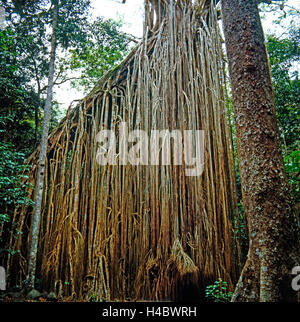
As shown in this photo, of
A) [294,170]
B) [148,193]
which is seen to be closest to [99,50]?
[148,193]

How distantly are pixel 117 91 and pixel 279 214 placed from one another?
3909 mm

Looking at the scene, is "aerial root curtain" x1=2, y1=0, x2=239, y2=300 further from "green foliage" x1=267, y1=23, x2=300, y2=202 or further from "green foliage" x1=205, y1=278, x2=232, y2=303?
"green foliage" x1=267, y1=23, x2=300, y2=202

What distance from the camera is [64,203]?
14.4 feet

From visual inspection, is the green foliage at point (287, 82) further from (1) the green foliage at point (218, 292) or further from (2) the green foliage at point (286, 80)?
(1) the green foliage at point (218, 292)

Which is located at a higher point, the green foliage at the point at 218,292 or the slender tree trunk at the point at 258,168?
the slender tree trunk at the point at 258,168

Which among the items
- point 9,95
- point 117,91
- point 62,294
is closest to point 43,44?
point 9,95

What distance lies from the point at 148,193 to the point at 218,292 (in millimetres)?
1605

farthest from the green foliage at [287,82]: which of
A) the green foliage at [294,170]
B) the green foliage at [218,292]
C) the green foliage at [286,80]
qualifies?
the green foliage at [218,292]

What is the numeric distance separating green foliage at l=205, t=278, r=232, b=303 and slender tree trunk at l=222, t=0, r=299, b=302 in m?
1.34

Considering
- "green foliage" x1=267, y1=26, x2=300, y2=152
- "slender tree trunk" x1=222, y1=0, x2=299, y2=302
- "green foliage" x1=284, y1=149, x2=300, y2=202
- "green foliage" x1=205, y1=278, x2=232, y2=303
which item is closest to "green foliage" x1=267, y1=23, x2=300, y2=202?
"green foliage" x1=267, y1=26, x2=300, y2=152

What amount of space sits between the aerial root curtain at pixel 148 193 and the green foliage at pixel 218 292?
14 centimetres

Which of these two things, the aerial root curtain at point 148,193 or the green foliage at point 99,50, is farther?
the green foliage at point 99,50

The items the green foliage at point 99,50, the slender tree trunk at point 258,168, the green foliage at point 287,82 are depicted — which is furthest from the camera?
the green foliage at point 99,50

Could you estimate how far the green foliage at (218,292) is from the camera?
2.94 metres
